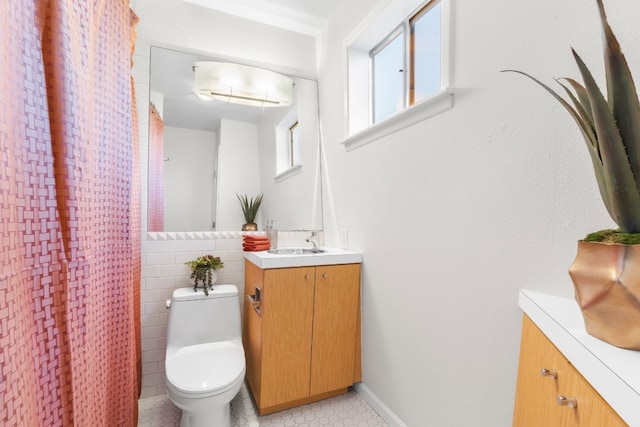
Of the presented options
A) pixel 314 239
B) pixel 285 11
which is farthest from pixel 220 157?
pixel 285 11

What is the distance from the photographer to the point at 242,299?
2201mm

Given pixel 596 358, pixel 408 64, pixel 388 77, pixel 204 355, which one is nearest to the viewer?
pixel 596 358

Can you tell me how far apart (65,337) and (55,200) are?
1.19 feet

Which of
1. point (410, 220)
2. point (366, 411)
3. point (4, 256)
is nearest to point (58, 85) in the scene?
point (4, 256)

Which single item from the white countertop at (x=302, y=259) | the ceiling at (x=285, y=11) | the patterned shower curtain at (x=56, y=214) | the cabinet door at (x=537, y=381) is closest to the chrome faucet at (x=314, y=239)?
the white countertop at (x=302, y=259)

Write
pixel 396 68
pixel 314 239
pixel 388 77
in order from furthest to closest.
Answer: pixel 314 239, pixel 388 77, pixel 396 68

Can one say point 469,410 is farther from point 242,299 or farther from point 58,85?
point 58,85

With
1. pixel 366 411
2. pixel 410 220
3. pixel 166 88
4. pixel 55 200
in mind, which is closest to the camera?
pixel 55 200

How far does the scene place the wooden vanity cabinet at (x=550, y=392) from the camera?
492mm

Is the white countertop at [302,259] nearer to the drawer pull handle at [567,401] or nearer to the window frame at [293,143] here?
the window frame at [293,143]

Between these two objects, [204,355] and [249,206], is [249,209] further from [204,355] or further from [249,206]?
[204,355]

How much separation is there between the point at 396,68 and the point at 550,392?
6.11 feet

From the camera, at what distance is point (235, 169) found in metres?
2.29

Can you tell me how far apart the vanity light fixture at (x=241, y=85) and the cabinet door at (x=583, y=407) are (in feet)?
7.69
